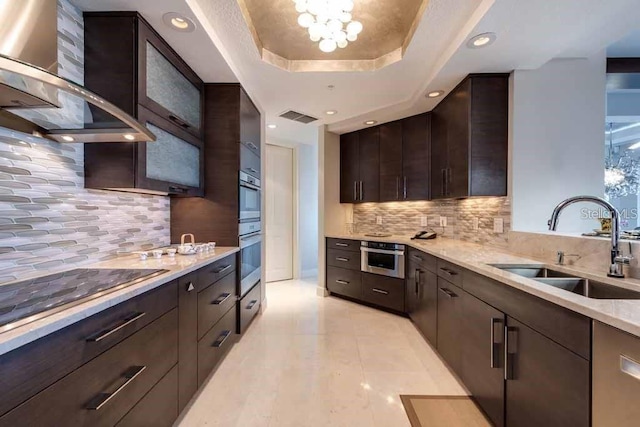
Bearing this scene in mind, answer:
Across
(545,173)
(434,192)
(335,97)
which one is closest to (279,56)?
(335,97)

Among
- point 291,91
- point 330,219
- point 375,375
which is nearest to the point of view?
point 375,375

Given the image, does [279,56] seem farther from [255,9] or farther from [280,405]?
[280,405]

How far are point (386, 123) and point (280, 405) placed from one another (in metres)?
3.34

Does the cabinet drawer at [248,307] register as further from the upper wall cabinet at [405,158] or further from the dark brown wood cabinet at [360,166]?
the upper wall cabinet at [405,158]

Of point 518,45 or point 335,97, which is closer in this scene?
point 518,45

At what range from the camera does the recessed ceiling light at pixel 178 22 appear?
1695 mm

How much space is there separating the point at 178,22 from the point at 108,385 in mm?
1945

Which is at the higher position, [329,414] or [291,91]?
[291,91]

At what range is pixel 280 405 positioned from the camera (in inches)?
68.9

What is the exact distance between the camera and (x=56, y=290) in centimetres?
109

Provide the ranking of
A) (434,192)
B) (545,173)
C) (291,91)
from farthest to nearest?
(434,192), (291,91), (545,173)

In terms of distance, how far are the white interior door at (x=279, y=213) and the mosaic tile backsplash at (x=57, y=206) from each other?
300 centimetres

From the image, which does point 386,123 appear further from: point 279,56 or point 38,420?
point 38,420

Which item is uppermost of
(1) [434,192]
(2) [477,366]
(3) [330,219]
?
(1) [434,192]
